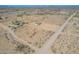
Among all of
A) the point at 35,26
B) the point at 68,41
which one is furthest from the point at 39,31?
the point at 68,41

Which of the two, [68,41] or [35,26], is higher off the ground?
[35,26]

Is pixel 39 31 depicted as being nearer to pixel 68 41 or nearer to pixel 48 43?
pixel 48 43

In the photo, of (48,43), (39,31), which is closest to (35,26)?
(39,31)

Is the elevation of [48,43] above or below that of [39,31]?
below
